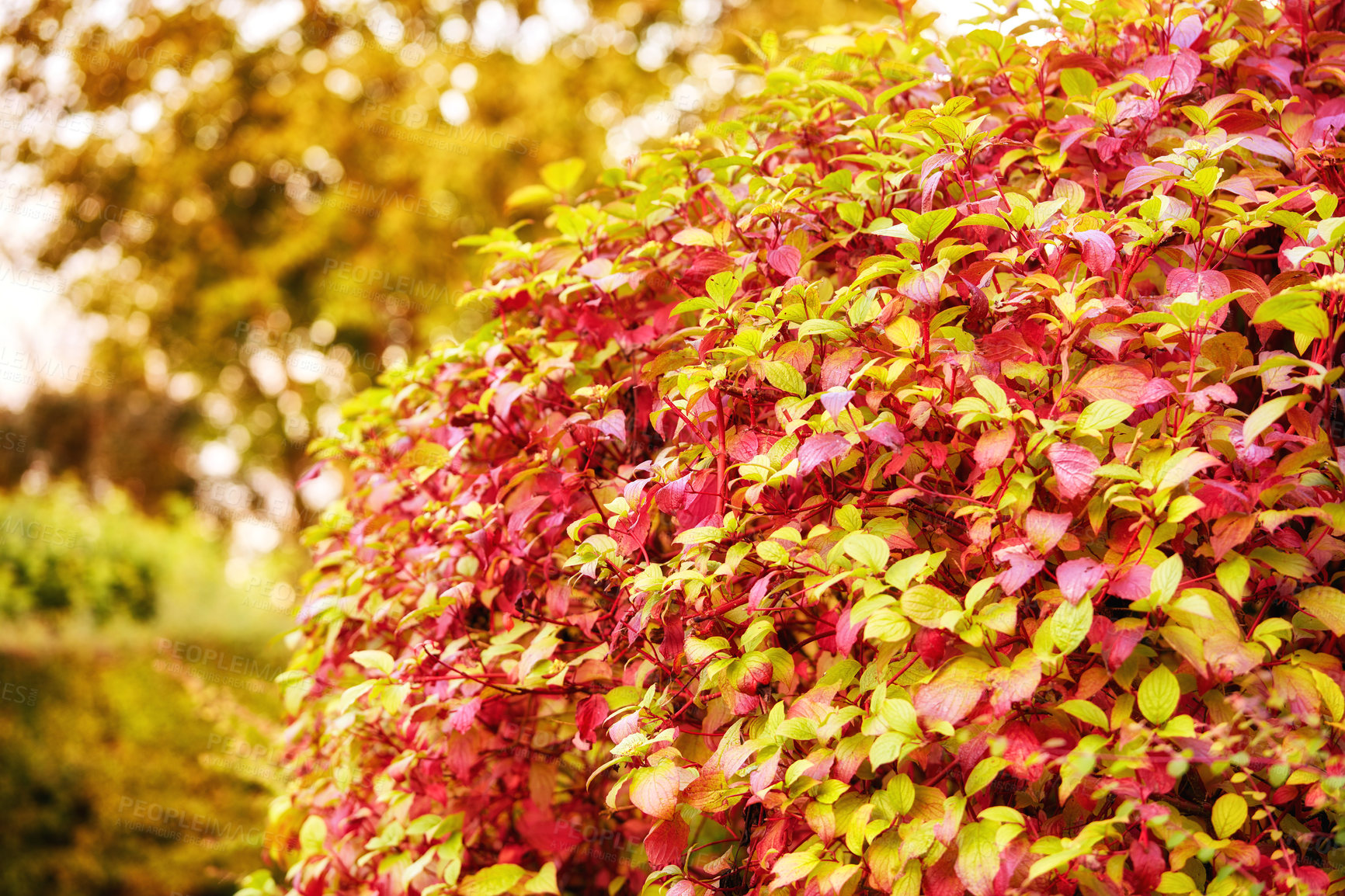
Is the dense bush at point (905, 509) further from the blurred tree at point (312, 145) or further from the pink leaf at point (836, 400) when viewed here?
the blurred tree at point (312, 145)

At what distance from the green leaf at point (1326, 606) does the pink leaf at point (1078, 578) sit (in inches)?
13.9

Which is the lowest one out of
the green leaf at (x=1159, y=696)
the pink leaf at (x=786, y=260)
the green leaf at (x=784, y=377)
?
the green leaf at (x=1159, y=696)

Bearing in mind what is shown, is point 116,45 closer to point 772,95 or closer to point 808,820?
point 772,95

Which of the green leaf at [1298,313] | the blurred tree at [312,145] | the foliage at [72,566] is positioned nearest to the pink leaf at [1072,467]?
the green leaf at [1298,313]

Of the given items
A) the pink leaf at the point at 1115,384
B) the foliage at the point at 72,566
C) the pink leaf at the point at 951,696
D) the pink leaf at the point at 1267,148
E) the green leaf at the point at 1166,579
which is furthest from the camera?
the foliage at the point at 72,566

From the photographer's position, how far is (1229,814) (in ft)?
4.68

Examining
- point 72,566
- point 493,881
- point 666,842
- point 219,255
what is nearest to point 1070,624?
point 666,842

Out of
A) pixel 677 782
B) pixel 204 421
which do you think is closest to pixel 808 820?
pixel 677 782

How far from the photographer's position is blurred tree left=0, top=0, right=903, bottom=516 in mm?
9656

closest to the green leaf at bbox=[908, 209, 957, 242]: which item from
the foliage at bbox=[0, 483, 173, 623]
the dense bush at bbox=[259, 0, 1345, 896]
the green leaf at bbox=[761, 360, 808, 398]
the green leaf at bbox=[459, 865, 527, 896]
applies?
the dense bush at bbox=[259, 0, 1345, 896]

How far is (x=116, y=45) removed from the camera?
1059 centimetres

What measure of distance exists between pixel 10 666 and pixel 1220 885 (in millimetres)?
6236

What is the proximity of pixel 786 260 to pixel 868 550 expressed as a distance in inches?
24.9

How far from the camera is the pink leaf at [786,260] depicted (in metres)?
1.86
